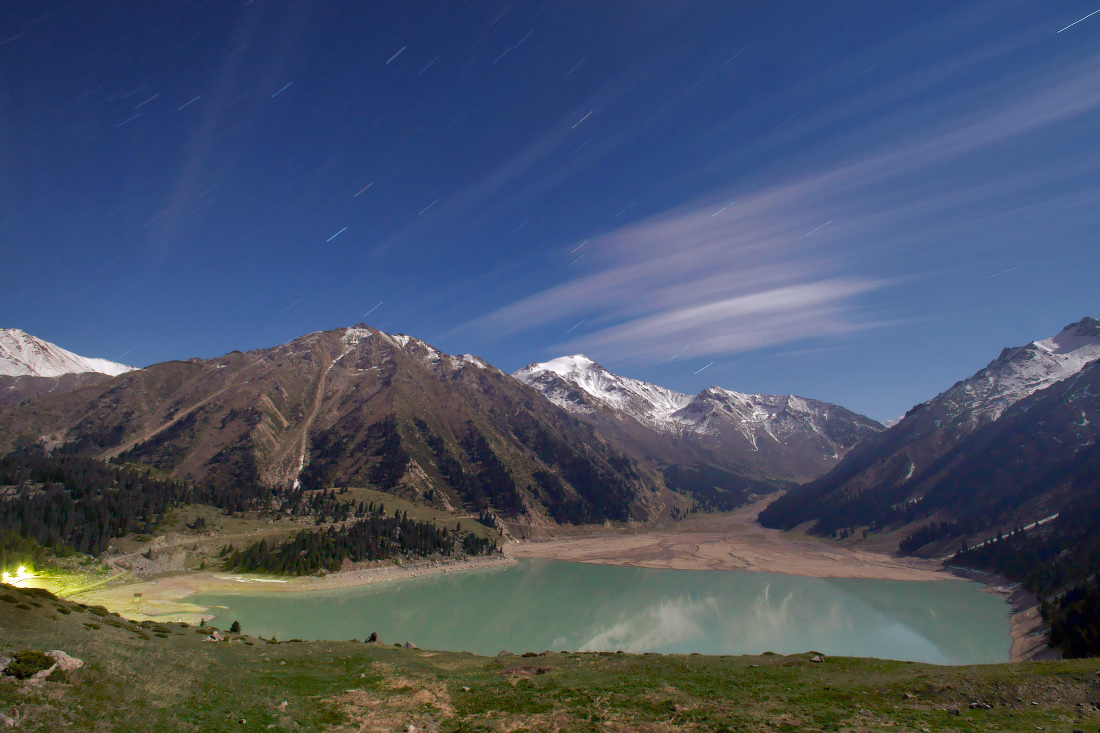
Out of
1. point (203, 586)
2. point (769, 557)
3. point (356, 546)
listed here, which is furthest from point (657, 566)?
point (203, 586)

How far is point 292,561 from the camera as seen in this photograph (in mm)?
97625

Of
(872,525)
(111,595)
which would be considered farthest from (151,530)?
(872,525)

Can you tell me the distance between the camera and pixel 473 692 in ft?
89.9

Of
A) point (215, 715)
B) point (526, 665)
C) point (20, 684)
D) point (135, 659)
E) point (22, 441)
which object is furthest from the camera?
point (22, 441)

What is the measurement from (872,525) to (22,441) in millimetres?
322407

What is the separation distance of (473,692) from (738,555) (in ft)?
478

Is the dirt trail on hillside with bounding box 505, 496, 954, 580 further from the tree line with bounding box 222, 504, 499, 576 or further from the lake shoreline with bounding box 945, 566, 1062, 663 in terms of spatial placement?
the tree line with bounding box 222, 504, 499, 576

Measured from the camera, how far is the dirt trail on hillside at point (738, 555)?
12600 centimetres

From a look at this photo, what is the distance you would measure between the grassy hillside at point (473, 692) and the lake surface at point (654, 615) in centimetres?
2807

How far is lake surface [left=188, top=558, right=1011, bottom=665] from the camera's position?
60.1 meters

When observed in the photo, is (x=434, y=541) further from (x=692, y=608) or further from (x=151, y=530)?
(x=692, y=608)

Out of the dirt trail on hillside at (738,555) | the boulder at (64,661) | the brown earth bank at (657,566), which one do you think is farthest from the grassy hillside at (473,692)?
the dirt trail on hillside at (738,555)

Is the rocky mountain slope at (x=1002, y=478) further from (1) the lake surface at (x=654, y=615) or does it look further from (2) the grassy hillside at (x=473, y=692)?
(2) the grassy hillside at (x=473, y=692)

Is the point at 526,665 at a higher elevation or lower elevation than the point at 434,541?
higher
